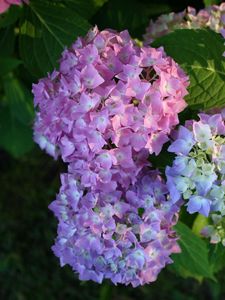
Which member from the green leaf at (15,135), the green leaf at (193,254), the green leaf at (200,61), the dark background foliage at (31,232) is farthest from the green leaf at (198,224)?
the green leaf at (15,135)

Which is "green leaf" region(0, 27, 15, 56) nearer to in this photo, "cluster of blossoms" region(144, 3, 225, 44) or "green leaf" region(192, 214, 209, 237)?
"cluster of blossoms" region(144, 3, 225, 44)

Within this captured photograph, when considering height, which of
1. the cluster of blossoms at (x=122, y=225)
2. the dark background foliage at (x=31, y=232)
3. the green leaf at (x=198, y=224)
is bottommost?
the dark background foliage at (x=31, y=232)

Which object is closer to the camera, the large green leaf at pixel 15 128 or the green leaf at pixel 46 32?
the green leaf at pixel 46 32

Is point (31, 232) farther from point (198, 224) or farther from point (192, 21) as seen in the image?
point (192, 21)

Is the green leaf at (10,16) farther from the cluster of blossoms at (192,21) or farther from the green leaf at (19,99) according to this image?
the green leaf at (19,99)

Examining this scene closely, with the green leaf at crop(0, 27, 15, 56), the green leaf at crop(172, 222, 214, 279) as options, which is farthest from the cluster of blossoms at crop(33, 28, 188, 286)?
the green leaf at crop(0, 27, 15, 56)

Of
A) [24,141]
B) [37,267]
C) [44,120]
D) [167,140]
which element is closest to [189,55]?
[167,140]

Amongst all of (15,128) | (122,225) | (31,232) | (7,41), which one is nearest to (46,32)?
(7,41)

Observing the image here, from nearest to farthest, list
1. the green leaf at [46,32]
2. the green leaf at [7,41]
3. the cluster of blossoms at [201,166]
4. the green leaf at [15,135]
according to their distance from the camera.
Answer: the cluster of blossoms at [201,166]
the green leaf at [46,32]
the green leaf at [7,41]
the green leaf at [15,135]
